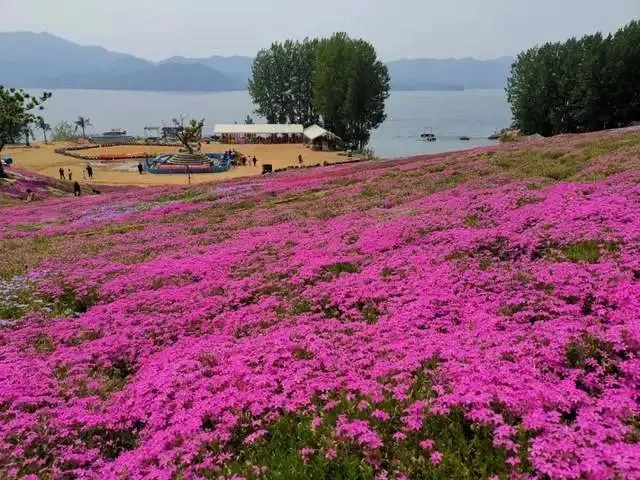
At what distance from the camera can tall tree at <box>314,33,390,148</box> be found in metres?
126

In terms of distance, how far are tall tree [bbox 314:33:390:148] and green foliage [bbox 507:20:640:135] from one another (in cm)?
3351

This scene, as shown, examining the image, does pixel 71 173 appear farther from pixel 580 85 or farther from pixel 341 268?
pixel 580 85

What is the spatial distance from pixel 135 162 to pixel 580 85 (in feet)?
302

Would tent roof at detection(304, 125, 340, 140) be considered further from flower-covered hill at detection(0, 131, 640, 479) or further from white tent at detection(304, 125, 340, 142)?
flower-covered hill at detection(0, 131, 640, 479)

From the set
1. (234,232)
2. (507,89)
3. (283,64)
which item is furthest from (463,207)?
(283,64)

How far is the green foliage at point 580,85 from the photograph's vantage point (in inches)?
3765

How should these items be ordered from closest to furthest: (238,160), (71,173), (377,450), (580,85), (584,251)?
(377,450), (584,251), (71,173), (580,85), (238,160)

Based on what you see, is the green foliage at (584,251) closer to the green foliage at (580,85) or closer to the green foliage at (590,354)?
the green foliage at (590,354)

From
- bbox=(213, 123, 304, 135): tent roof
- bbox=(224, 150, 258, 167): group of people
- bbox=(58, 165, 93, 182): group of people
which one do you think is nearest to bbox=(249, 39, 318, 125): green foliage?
bbox=(213, 123, 304, 135): tent roof

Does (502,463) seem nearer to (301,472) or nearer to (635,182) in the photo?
(301,472)

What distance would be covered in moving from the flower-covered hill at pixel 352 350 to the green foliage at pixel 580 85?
90.2 meters

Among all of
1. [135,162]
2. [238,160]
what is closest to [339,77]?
[238,160]

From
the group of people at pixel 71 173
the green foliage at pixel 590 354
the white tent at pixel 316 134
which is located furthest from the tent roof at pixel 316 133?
the green foliage at pixel 590 354

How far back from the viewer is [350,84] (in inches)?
4887
